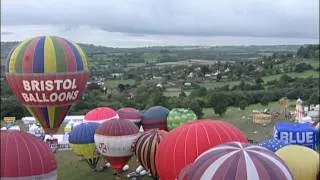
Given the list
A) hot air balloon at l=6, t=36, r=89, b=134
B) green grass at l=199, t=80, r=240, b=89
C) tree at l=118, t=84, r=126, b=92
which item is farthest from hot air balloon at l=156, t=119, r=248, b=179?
green grass at l=199, t=80, r=240, b=89

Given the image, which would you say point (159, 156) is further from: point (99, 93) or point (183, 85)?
point (183, 85)

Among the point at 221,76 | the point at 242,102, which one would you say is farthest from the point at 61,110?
the point at 221,76

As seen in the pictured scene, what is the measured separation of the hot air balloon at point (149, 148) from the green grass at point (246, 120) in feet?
32.4

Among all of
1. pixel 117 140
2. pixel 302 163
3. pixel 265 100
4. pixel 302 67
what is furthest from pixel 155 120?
pixel 302 67

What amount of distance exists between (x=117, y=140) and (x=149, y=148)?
176cm

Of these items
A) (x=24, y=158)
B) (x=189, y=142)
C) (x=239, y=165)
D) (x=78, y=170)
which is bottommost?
(x=78, y=170)

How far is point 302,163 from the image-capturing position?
11180 mm

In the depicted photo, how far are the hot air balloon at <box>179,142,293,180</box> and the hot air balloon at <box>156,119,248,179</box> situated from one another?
2402mm

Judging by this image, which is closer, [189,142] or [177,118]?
[189,142]

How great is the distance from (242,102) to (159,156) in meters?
28.1

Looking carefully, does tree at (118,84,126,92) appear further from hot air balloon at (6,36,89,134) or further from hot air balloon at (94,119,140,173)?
hot air balloon at (6,36,89,134)

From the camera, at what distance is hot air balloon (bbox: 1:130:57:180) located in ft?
32.3

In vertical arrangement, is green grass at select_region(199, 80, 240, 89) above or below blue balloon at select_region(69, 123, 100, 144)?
below

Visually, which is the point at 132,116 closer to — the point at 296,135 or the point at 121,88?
the point at 296,135
